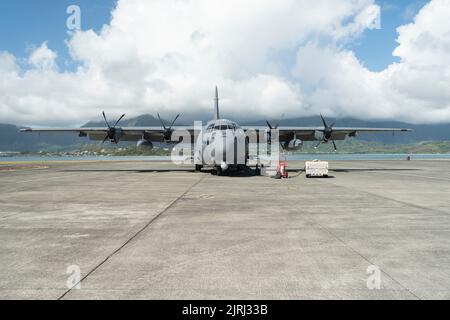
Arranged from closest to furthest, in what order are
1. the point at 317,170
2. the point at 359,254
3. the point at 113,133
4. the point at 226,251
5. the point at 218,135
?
the point at 359,254
the point at 226,251
the point at 218,135
the point at 317,170
the point at 113,133

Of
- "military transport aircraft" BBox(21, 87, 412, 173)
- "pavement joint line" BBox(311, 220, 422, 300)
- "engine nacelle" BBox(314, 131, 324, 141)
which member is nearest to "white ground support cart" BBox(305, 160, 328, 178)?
"military transport aircraft" BBox(21, 87, 412, 173)

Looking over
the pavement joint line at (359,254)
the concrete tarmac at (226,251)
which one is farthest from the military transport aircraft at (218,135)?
the pavement joint line at (359,254)

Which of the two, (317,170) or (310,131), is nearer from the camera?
(317,170)

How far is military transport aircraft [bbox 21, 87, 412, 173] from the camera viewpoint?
82.9 ft

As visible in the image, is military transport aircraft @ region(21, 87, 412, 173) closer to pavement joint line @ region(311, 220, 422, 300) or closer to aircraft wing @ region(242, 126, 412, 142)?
aircraft wing @ region(242, 126, 412, 142)

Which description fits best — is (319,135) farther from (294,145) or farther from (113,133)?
(113,133)

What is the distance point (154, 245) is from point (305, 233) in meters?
3.67

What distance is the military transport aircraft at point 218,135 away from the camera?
25.3m

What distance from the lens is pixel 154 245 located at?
7035 mm

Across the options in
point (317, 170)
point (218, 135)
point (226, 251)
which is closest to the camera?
point (226, 251)

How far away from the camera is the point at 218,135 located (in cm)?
2517

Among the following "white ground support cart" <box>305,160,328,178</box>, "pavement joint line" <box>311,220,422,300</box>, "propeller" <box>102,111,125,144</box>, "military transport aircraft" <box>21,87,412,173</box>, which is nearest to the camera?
"pavement joint line" <box>311,220,422,300</box>

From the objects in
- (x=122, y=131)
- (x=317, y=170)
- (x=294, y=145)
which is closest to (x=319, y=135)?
(x=294, y=145)
